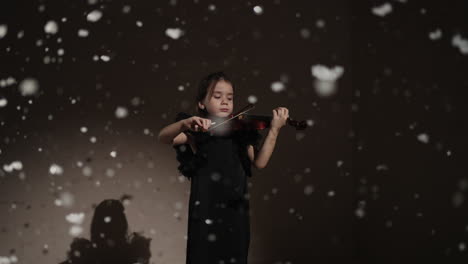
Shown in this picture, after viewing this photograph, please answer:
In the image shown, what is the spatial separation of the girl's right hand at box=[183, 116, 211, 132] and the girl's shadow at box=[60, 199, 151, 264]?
703mm

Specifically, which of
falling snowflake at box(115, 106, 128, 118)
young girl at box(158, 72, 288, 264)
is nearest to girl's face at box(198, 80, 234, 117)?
young girl at box(158, 72, 288, 264)

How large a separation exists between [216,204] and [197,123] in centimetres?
23

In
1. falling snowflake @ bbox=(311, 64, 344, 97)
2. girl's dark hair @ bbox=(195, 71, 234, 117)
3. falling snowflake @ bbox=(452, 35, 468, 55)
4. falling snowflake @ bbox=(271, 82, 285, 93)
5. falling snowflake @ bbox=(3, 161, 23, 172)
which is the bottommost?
falling snowflake @ bbox=(3, 161, 23, 172)

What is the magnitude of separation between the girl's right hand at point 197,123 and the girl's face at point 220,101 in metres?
0.12

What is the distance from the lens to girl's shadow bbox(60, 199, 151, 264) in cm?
158

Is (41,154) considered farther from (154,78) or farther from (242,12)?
(242,12)

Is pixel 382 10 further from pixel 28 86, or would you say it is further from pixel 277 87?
pixel 28 86

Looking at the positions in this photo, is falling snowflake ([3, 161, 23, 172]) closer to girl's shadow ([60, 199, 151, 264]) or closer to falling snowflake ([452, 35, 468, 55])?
girl's shadow ([60, 199, 151, 264])

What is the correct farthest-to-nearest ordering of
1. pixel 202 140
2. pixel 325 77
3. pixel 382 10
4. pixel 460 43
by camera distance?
pixel 325 77, pixel 382 10, pixel 460 43, pixel 202 140

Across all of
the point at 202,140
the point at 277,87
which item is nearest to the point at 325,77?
the point at 277,87

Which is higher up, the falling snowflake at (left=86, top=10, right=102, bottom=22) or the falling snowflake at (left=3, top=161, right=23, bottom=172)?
the falling snowflake at (left=86, top=10, right=102, bottom=22)

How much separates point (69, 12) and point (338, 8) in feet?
3.84

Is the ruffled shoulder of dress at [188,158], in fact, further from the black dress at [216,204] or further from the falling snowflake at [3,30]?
the falling snowflake at [3,30]

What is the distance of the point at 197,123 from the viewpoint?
1.04 metres
